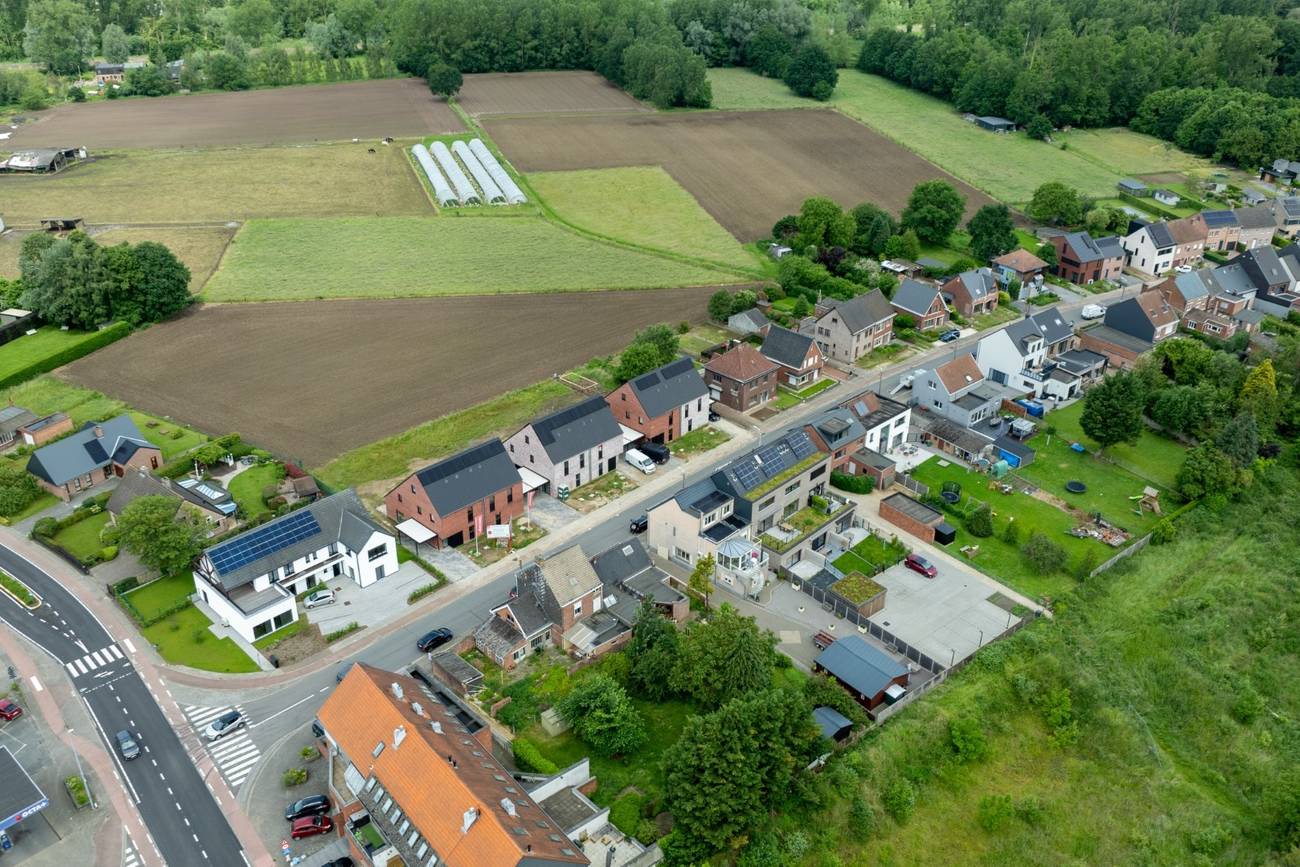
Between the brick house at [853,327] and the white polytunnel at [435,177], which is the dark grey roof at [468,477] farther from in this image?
the white polytunnel at [435,177]

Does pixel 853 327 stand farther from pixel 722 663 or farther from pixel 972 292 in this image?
pixel 722 663

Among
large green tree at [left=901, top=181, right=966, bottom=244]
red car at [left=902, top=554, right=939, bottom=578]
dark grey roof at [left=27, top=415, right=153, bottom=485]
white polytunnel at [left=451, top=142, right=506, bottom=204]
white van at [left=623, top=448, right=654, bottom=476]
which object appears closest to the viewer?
red car at [left=902, top=554, right=939, bottom=578]

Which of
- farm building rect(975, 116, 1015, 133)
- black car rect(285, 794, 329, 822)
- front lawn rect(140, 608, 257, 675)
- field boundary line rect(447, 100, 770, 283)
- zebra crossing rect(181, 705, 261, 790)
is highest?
farm building rect(975, 116, 1015, 133)

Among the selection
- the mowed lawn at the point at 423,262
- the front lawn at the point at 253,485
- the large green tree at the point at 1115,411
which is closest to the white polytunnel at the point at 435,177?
the mowed lawn at the point at 423,262

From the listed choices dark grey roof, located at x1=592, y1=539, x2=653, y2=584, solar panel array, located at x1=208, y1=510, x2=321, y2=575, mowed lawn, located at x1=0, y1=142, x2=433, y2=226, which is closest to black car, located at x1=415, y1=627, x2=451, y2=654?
dark grey roof, located at x1=592, y1=539, x2=653, y2=584

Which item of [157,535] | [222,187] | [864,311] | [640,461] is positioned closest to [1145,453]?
[864,311]

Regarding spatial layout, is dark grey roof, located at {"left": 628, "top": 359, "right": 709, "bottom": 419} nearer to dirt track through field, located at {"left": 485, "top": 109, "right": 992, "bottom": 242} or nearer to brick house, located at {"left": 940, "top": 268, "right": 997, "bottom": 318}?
brick house, located at {"left": 940, "top": 268, "right": 997, "bottom": 318}

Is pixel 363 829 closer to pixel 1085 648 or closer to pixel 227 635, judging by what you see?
pixel 227 635
